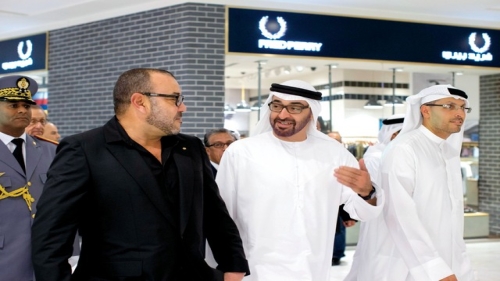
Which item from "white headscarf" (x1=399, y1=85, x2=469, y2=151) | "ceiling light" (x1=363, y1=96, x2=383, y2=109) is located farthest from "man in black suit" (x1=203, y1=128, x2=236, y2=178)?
"ceiling light" (x1=363, y1=96, x2=383, y2=109)

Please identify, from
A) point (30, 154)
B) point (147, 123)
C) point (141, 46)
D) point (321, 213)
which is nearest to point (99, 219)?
point (147, 123)

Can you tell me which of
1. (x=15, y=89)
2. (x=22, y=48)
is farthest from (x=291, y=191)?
(x=22, y=48)

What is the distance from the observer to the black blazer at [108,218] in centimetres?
221

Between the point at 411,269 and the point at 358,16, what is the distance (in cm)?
593

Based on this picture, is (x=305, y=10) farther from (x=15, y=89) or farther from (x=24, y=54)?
(x=15, y=89)

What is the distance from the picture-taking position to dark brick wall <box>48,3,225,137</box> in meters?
7.99

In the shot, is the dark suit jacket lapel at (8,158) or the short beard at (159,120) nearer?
the short beard at (159,120)

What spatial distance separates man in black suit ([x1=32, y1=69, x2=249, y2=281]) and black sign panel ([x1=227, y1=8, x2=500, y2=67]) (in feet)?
18.8

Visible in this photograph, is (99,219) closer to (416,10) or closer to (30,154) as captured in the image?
(30,154)

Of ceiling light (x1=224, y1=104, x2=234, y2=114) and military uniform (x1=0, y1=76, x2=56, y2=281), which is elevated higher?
ceiling light (x1=224, y1=104, x2=234, y2=114)

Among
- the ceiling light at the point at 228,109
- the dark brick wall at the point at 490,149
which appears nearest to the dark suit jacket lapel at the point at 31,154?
the ceiling light at the point at 228,109

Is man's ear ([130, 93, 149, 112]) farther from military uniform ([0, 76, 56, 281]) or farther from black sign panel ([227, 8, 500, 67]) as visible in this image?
black sign panel ([227, 8, 500, 67])

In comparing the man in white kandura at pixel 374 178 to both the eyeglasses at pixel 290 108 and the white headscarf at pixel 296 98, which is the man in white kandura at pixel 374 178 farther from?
the eyeglasses at pixel 290 108

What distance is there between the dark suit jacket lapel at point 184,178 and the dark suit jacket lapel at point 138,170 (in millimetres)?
50
